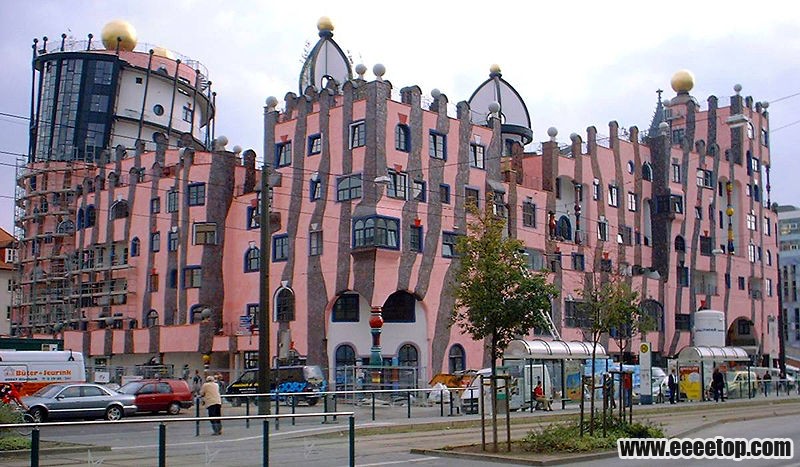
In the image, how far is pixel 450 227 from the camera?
53.7 meters

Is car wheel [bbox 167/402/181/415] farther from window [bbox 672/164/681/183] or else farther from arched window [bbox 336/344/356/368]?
window [bbox 672/164/681/183]

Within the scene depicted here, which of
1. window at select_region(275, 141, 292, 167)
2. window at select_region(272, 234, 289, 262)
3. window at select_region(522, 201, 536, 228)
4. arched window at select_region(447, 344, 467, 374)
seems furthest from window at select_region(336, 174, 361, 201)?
window at select_region(522, 201, 536, 228)

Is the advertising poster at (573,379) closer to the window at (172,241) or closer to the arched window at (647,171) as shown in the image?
the window at (172,241)

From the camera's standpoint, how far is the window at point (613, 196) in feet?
213

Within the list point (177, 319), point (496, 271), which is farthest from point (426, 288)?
point (496, 271)

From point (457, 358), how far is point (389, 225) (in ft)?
28.1

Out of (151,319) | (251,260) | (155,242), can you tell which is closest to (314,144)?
(251,260)

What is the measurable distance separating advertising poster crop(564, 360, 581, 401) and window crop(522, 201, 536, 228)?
1922 cm

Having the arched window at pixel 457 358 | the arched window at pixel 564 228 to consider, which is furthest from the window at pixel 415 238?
the arched window at pixel 564 228

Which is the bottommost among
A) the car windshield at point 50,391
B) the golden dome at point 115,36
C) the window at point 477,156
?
the car windshield at point 50,391

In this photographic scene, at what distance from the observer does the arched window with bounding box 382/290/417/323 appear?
5188 centimetres

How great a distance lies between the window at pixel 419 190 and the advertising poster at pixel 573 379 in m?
15.6

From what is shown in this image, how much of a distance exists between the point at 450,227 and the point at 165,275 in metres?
19.1

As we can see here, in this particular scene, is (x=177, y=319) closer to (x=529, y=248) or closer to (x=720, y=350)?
(x=529, y=248)
